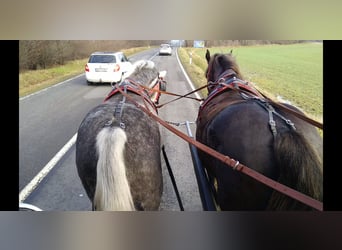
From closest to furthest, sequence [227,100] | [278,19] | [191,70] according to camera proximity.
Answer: [227,100]
[278,19]
[191,70]

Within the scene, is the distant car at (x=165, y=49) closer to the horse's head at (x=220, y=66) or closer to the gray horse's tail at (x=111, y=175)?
the horse's head at (x=220, y=66)

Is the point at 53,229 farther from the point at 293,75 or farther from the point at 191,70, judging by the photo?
the point at 293,75

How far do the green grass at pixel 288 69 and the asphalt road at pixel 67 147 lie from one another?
0.46m

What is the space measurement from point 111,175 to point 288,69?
1.69 m

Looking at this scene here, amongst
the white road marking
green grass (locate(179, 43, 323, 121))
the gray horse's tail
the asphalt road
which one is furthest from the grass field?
the gray horse's tail

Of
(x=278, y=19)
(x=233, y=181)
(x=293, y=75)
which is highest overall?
(x=278, y=19)

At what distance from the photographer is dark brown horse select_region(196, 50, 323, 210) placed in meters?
1.44

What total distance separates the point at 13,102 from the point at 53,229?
1.01 meters

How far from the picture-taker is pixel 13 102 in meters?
2.58

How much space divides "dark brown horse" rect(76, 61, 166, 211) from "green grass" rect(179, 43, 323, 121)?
1.03 m

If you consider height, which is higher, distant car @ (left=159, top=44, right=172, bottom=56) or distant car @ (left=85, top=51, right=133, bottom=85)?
distant car @ (left=159, top=44, right=172, bottom=56)

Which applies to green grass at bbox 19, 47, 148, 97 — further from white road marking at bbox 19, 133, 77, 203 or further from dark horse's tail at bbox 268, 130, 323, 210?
dark horse's tail at bbox 268, 130, 323, 210

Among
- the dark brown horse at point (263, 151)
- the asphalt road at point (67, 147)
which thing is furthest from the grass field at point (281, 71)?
the dark brown horse at point (263, 151)

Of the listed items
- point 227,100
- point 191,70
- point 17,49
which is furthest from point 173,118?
point 17,49
